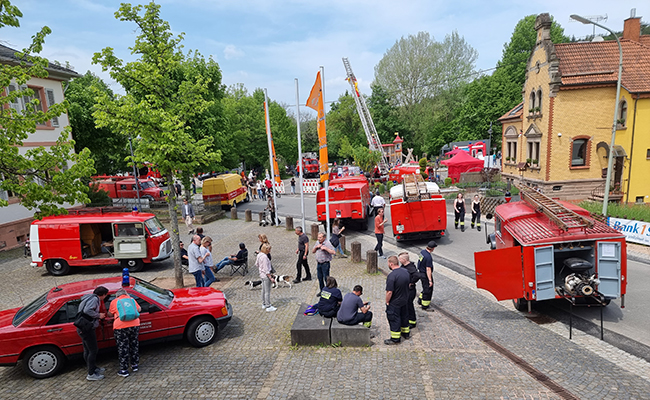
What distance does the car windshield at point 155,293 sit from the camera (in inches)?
303

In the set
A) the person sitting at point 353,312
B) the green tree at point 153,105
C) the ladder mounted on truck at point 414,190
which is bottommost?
the person sitting at point 353,312

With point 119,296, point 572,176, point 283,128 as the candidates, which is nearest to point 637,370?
point 119,296

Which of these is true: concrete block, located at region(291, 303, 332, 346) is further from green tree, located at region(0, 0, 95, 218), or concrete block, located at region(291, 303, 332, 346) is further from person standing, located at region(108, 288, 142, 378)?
green tree, located at region(0, 0, 95, 218)

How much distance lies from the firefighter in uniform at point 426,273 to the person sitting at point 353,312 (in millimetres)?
2015

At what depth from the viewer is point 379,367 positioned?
6.78 meters

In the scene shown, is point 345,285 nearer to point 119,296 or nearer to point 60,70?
point 119,296

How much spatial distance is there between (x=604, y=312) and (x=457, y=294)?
3.24 metres

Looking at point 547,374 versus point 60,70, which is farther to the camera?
point 60,70

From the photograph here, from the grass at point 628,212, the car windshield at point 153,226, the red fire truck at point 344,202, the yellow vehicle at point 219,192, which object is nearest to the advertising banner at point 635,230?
the grass at point 628,212

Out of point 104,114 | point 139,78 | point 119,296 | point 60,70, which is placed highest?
point 60,70

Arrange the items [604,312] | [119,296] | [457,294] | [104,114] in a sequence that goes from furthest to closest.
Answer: [457,294] → [104,114] → [604,312] → [119,296]

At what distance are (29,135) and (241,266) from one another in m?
15.0

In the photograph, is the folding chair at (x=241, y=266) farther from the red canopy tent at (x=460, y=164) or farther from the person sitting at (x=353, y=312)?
the red canopy tent at (x=460, y=164)

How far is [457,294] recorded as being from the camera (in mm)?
10383
